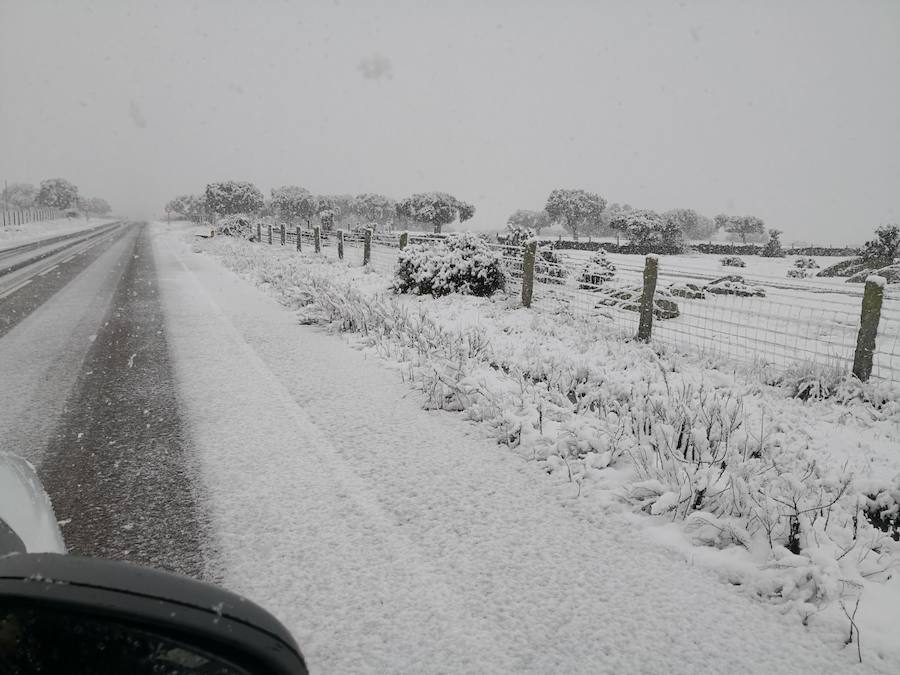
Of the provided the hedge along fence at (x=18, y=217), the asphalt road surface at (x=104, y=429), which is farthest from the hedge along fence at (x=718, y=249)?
the hedge along fence at (x=18, y=217)

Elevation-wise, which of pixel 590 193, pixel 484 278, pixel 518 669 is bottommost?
pixel 518 669

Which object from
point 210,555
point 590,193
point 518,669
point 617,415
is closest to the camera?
point 518,669

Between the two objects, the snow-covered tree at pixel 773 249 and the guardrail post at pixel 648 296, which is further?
the snow-covered tree at pixel 773 249

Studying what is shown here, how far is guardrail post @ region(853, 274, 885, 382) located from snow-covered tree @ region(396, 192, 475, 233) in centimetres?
A: 10331

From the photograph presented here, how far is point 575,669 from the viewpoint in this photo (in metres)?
2.15

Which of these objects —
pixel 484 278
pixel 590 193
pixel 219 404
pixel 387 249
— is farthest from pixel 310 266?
pixel 590 193

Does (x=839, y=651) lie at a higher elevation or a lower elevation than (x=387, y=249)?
lower

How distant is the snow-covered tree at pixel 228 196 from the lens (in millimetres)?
92500

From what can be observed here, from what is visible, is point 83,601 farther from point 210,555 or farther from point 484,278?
point 484,278

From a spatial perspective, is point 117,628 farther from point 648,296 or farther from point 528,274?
point 528,274

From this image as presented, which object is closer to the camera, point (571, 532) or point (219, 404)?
point (571, 532)

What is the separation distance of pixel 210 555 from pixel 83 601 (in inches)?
88.0

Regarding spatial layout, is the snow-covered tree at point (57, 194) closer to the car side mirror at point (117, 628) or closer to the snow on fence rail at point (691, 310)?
the snow on fence rail at point (691, 310)

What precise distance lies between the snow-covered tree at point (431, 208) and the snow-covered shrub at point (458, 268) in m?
95.9
